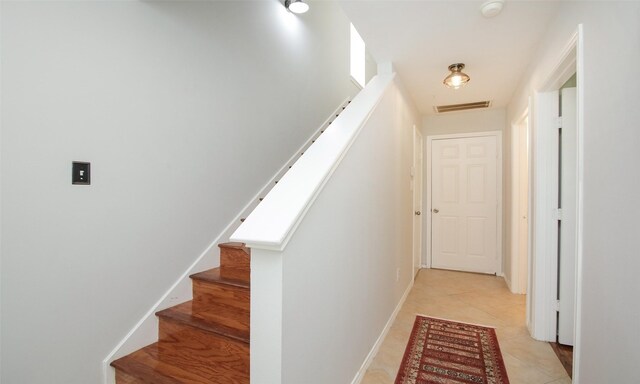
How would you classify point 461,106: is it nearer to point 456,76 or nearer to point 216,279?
point 456,76

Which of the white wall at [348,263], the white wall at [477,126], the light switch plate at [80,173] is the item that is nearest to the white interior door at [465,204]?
the white wall at [477,126]

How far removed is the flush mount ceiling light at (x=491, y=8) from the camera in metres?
1.72

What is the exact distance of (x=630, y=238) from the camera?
1.00 meters

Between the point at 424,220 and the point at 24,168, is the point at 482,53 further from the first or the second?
the point at 24,168

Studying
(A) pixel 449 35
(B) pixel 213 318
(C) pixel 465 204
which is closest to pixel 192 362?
(B) pixel 213 318

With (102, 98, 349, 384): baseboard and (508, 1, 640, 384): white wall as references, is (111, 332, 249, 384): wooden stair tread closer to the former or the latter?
(102, 98, 349, 384): baseboard

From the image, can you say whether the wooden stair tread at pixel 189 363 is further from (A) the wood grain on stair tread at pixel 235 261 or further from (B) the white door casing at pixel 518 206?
(B) the white door casing at pixel 518 206

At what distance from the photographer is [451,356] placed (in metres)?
2.06

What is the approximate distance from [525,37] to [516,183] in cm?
175

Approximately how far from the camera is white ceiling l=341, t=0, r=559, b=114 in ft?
5.94

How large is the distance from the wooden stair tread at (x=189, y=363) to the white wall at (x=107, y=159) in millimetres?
180

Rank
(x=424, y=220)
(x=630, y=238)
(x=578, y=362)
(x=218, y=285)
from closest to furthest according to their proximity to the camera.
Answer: (x=630, y=238), (x=578, y=362), (x=218, y=285), (x=424, y=220)

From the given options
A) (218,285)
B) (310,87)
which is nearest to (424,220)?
(310,87)

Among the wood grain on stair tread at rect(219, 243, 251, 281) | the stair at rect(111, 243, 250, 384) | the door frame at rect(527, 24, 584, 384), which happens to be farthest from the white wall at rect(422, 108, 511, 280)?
the stair at rect(111, 243, 250, 384)
